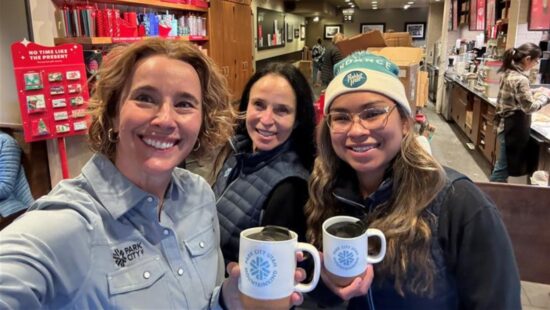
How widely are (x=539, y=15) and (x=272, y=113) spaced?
5.39m

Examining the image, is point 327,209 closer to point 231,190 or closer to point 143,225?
point 231,190

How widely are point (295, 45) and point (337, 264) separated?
678 inches

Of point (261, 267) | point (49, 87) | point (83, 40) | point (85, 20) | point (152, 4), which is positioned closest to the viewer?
point (261, 267)

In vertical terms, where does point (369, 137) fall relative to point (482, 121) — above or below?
above

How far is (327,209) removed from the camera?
1331 millimetres

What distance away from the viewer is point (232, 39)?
6.42 m

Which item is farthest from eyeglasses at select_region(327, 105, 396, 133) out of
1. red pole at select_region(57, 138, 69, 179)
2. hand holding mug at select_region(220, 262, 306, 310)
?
red pole at select_region(57, 138, 69, 179)

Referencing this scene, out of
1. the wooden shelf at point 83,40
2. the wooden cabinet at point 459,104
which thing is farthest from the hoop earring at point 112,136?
the wooden cabinet at point 459,104

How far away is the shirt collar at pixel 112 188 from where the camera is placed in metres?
0.92

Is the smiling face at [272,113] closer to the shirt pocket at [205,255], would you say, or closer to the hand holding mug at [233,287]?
the shirt pocket at [205,255]

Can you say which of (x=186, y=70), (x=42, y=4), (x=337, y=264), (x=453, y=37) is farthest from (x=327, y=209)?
(x=453, y=37)

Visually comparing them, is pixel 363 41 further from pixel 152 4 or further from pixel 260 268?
pixel 260 268

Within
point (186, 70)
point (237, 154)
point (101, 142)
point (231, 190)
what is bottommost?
point (231, 190)

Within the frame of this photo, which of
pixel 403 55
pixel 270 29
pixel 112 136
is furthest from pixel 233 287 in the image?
pixel 270 29
